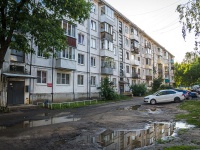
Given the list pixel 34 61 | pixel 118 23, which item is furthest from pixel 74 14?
pixel 118 23

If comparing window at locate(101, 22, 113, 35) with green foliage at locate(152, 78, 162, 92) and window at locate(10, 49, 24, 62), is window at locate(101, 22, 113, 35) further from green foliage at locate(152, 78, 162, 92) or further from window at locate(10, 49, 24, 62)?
green foliage at locate(152, 78, 162, 92)

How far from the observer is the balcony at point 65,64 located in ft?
72.1

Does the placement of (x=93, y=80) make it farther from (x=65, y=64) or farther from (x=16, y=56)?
(x=16, y=56)

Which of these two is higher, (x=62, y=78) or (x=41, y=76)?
(x=41, y=76)

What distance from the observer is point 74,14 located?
14375 millimetres

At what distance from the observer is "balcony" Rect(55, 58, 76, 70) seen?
72.1ft

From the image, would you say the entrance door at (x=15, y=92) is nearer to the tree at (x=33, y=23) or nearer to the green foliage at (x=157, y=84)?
the tree at (x=33, y=23)

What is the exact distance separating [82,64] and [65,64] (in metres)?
4.76

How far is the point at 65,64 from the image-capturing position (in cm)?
2258

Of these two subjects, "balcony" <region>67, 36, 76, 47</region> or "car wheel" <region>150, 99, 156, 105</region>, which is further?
"balcony" <region>67, 36, 76, 47</region>

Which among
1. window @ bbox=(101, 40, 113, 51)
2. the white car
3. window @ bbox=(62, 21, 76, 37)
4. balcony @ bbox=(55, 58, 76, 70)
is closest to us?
the white car

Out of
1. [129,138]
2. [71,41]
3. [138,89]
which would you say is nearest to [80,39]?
[71,41]

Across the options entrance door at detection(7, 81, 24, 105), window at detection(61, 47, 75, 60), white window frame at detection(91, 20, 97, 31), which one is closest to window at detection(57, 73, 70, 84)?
window at detection(61, 47, 75, 60)

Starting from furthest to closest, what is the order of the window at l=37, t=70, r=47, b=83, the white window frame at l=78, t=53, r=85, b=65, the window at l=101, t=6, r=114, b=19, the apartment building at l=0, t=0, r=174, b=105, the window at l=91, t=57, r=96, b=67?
the window at l=101, t=6, r=114, b=19, the window at l=91, t=57, r=96, b=67, the white window frame at l=78, t=53, r=85, b=65, the window at l=37, t=70, r=47, b=83, the apartment building at l=0, t=0, r=174, b=105
